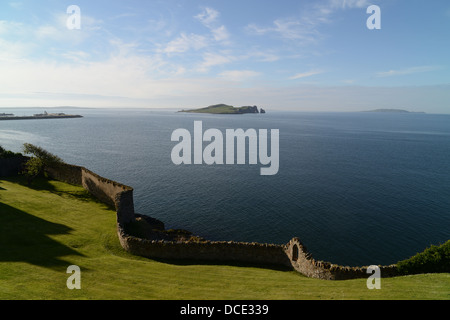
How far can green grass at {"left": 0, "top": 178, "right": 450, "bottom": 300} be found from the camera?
1578 centimetres

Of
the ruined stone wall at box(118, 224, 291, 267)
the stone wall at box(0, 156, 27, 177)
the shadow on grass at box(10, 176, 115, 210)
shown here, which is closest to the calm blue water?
the shadow on grass at box(10, 176, 115, 210)

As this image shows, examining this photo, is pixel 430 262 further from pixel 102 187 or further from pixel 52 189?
pixel 52 189

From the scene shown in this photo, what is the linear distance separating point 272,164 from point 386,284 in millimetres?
70913

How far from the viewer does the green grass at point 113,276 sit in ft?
51.8

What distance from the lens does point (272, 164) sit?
8806 centimetres

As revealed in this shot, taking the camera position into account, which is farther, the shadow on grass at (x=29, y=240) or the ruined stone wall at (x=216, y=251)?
the ruined stone wall at (x=216, y=251)

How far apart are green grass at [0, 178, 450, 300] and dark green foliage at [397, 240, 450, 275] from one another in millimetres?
2141

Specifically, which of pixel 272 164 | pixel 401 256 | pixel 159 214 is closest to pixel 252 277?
pixel 401 256

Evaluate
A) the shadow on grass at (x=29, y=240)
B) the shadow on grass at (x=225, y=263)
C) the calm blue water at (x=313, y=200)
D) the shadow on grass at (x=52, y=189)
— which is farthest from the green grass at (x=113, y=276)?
the calm blue water at (x=313, y=200)

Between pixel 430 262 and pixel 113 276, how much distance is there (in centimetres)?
2779

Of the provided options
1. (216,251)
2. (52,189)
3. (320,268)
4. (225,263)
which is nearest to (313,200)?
(320,268)

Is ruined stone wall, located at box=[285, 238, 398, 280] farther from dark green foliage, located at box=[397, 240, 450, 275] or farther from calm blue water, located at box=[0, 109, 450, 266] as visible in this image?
calm blue water, located at box=[0, 109, 450, 266]

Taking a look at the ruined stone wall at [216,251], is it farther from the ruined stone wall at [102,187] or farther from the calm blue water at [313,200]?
the calm blue water at [313,200]
